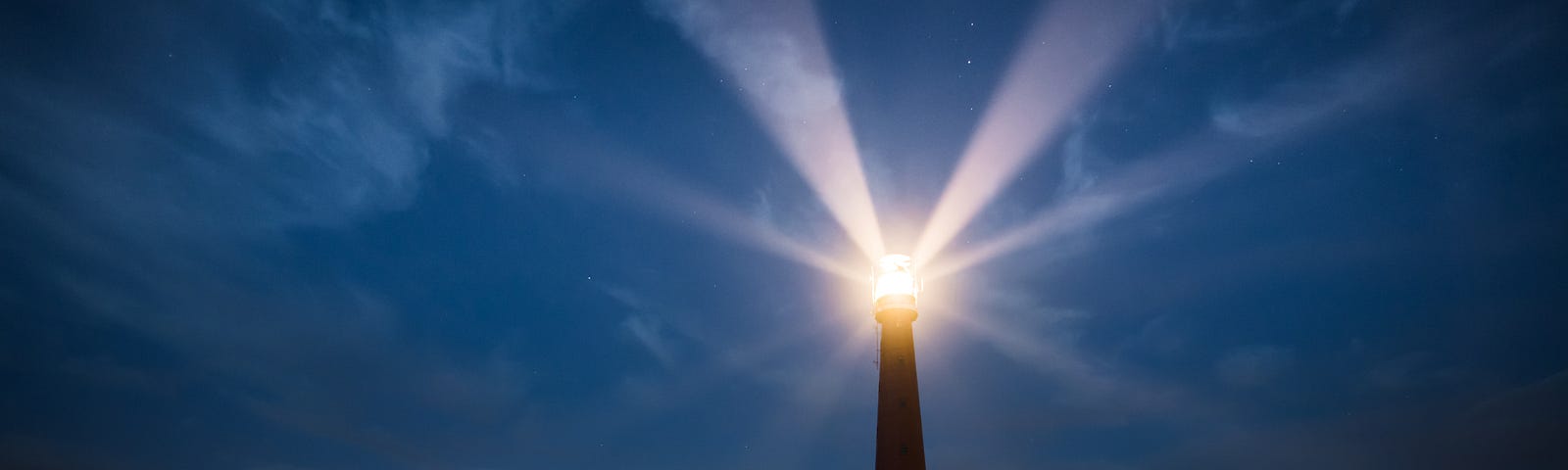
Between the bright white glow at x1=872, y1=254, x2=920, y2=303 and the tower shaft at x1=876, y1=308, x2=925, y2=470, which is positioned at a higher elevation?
the bright white glow at x1=872, y1=254, x2=920, y2=303

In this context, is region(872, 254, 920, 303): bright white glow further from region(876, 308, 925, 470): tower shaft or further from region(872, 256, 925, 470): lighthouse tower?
region(876, 308, 925, 470): tower shaft

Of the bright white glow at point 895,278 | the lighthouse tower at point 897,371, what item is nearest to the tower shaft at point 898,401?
the lighthouse tower at point 897,371

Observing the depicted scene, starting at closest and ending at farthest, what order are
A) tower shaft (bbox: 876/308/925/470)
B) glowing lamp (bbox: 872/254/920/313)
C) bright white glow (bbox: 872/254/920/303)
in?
1. tower shaft (bbox: 876/308/925/470)
2. glowing lamp (bbox: 872/254/920/313)
3. bright white glow (bbox: 872/254/920/303)

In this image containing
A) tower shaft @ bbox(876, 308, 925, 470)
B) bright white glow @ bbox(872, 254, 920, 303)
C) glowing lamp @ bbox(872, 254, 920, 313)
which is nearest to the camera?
tower shaft @ bbox(876, 308, 925, 470)

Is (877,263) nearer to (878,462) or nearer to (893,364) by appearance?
(893,364)

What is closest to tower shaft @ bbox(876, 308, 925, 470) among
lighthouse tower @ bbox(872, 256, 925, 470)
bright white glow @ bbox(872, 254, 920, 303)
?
lighthouse tower @ bbox(872, 256, 925, 470)

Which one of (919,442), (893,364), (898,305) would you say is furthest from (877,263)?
(919,442)

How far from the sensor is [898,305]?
123 ft

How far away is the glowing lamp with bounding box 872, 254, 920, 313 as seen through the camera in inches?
1489

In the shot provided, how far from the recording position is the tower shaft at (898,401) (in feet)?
114

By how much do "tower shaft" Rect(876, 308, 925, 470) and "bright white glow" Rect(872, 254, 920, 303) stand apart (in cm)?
90

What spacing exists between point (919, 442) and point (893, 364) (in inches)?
125

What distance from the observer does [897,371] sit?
36.1 meters

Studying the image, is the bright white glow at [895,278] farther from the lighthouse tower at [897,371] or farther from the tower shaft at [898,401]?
the tower shaft at [898,401]
